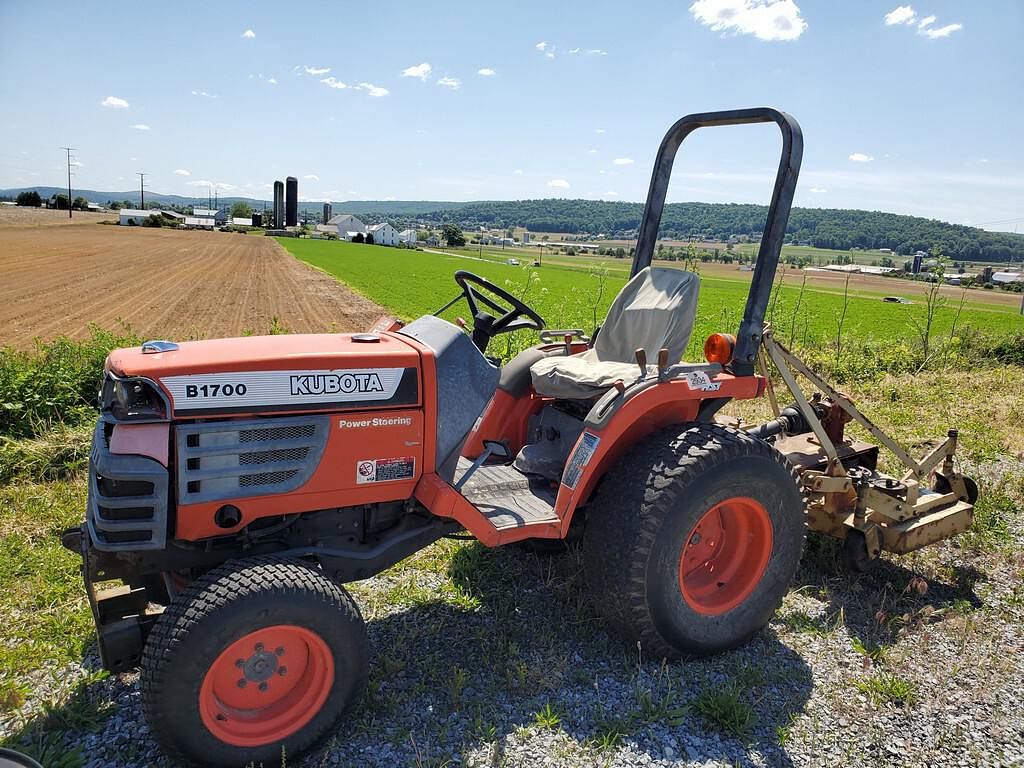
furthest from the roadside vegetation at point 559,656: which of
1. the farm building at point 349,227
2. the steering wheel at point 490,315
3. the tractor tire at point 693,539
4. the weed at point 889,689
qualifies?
the farm building at point 349,227

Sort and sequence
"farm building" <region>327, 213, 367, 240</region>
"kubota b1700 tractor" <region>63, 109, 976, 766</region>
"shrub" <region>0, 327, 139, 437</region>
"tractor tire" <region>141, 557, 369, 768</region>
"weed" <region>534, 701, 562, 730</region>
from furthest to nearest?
"farm building" <region>327, 213, 367, 240</region>, "shrub" <region>0, 327, 139, 437</region>, "weed" <region>534, 701, 562, 730</region>, "kubota b1700 tractor" <region>63, 109, 976, 766</region>, "tractor tire" <region>141, 557, 369, 768</region>

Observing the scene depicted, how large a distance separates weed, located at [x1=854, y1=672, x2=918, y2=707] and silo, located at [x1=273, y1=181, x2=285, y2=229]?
349 ft

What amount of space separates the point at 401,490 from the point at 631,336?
154 centimetres

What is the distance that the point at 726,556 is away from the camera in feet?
11.2

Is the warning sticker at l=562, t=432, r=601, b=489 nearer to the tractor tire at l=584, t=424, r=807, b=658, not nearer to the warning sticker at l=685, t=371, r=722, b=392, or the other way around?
the tractor tire at l=584, t=424, r=807, b=658

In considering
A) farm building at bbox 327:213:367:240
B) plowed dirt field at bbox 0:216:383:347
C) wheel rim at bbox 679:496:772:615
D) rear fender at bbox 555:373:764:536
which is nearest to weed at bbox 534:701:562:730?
rear fender at bbox 555:373:764:536

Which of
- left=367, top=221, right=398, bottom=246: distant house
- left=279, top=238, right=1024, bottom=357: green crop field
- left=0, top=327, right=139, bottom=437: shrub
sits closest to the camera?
left=0, top=327, right=139, bottom=437: shrub

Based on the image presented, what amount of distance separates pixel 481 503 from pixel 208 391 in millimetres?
1283

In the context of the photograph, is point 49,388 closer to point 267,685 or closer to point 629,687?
point 267,685

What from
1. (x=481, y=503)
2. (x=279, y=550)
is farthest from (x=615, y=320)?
(x=279, y=550)

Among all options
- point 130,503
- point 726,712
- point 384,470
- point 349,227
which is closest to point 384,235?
point 349,227

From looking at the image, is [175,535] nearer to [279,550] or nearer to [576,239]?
[279,550]

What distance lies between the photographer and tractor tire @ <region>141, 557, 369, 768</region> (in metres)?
2.21

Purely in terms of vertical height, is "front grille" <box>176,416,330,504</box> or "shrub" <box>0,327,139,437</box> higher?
"front grille" <box>176,416,330,504</box>
